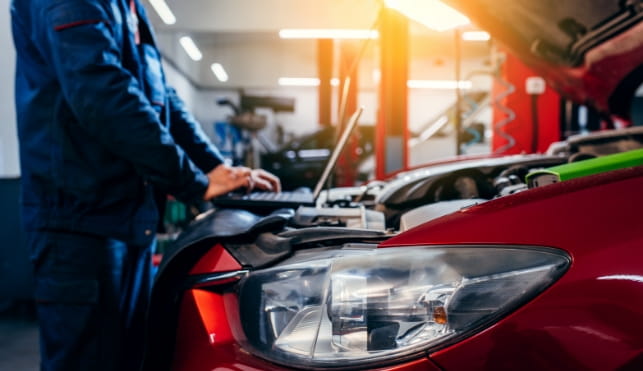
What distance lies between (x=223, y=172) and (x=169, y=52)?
12.0m

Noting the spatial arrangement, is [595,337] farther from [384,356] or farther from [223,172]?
[223,172]

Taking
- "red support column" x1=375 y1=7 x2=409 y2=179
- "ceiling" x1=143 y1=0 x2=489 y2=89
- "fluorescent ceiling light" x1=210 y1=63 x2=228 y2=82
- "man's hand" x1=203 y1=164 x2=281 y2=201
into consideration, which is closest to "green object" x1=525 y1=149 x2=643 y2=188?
"man's hand" x1=203 y1=164 x2=281 y2=201

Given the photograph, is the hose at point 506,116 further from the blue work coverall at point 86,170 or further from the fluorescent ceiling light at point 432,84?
the fluorescent ceiling light at point 432,84

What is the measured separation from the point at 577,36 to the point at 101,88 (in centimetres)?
118

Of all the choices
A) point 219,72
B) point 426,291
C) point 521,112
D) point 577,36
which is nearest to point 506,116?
point 521,112

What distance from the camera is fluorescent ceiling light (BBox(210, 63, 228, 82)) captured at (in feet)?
48.2

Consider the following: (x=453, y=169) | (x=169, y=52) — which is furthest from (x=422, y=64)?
(x=453, y=169)

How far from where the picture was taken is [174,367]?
79 cm

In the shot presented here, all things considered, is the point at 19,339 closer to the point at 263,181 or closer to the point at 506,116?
the point at 263,181

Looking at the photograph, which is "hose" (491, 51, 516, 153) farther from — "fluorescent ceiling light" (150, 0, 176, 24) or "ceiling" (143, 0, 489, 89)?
"ceiling" (143, 0, 489, 89)

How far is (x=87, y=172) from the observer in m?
1.08

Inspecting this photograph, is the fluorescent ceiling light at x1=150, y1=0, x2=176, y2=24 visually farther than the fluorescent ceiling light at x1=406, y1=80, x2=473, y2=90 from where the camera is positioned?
No

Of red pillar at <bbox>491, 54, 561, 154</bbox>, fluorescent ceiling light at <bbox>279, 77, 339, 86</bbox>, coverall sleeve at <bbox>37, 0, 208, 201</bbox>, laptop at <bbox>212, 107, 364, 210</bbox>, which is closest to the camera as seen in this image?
coverall sleeve at <bbox>37, 0, 208, 201</bbox>

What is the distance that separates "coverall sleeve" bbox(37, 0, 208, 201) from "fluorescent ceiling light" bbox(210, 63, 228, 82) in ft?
45.8
